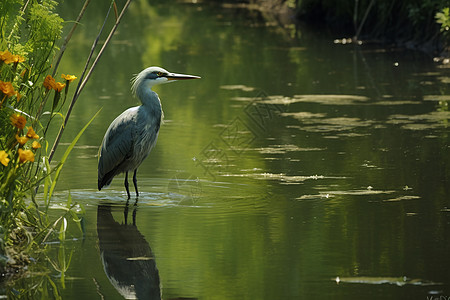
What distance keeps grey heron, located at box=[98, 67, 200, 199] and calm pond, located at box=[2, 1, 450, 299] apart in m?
0.25

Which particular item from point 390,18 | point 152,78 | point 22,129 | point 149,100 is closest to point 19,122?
point 22,129

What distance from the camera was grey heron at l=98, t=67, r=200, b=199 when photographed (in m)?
9.45

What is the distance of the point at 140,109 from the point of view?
9.57 m

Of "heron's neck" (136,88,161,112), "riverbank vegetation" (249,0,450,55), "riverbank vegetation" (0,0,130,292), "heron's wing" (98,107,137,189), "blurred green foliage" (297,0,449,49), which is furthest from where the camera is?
"blurred green foliage" (297,0,449,49)

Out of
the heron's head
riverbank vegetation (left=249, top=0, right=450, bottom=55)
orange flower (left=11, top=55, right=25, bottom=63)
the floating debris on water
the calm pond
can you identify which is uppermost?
riverbank vegetation (left=249, top=0, right=450, bottom=55)

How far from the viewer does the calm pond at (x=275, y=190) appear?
21.3 ft

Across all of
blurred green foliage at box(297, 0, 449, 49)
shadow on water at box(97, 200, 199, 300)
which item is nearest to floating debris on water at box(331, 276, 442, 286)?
shadow on water at box(97, 200, 199, 300)

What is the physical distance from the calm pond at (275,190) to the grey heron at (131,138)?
0.82 feet

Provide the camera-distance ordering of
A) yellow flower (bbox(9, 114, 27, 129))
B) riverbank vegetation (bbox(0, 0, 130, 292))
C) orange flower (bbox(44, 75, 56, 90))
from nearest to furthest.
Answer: yellow flower (bbox(9, 114, 27, 129)), riverbank vegetation (bbox(0, 0, 130, 292)), orange flower (bbox(44, 75, 56, 90))

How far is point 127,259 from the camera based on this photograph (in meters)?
7.08

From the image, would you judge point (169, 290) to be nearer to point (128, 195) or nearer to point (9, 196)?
point (9, 196)


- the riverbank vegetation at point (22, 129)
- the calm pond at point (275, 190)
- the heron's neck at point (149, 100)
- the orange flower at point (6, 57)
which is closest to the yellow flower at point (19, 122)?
the riverbank vegetation at point (22, 129)

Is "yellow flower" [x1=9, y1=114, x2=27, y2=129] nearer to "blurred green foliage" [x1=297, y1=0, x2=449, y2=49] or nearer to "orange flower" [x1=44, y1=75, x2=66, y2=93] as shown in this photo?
"orange flower" [x1=44, y1=75, x2=66, y2=93]

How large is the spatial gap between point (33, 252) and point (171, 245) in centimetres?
98
